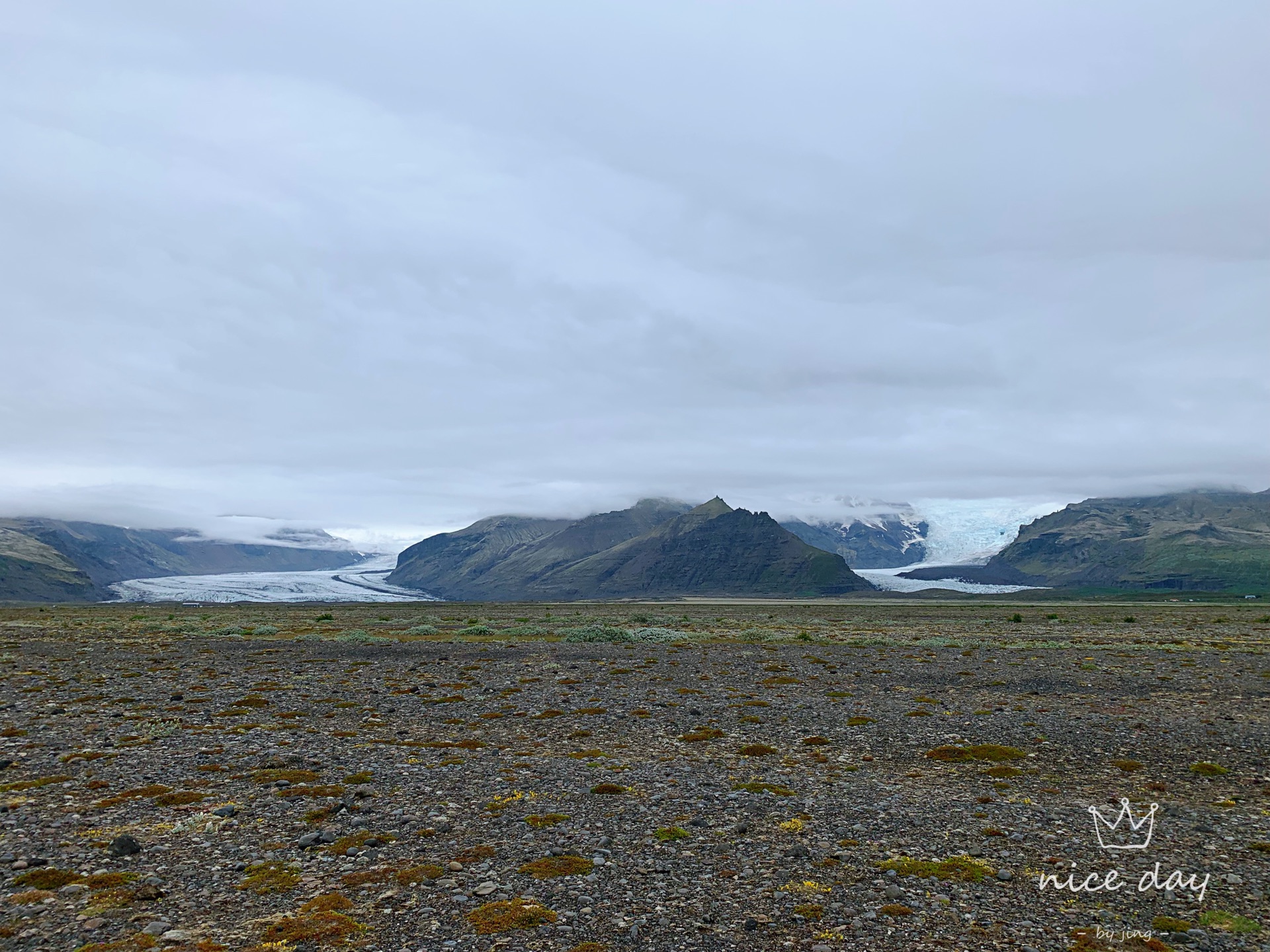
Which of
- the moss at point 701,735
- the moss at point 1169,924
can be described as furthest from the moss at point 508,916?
the moss at point 701,735

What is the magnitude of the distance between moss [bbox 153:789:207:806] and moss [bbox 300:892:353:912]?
666 centimetres

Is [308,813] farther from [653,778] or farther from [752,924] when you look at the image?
[752,924]

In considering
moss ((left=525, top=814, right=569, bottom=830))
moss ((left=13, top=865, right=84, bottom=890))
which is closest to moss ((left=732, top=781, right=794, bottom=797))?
moss ((left=525, top=814, right=569, bottom=830))

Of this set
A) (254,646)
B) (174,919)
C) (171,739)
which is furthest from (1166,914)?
(254,646)

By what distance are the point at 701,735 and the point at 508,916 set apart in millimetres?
13883

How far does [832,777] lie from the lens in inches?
742

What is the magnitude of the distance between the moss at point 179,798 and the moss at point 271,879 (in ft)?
15.4

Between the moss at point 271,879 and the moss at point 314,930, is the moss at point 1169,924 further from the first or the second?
the moss at point 271,879

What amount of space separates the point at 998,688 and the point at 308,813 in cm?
3097

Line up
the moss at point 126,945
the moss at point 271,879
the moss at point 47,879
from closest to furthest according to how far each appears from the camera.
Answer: the moss at point 126,945 → the moss at point 47,879 → the moss at point 271,879

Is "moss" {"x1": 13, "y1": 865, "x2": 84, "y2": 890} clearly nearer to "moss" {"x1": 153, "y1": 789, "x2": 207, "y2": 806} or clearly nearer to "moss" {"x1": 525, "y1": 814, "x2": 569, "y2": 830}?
"moss" {"x1": 153, "y1": 789, "x2": 207, "y2": 806}

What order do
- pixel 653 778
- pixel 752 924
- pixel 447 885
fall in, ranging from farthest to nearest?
1. pixel 653 778
2. pixel 447 885
3. pixel 752 924

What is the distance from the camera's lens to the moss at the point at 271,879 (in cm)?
1173

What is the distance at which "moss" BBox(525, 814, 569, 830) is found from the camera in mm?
14954
